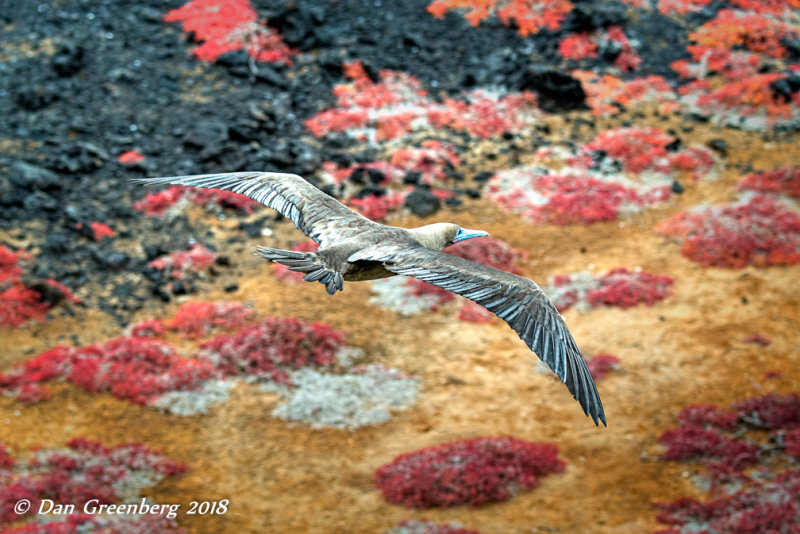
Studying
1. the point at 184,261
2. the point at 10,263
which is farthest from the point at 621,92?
the point at 10,263

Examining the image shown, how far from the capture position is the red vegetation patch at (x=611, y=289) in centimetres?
1978

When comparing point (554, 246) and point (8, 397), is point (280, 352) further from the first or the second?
point (554, 246)

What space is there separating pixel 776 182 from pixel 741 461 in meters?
11.5

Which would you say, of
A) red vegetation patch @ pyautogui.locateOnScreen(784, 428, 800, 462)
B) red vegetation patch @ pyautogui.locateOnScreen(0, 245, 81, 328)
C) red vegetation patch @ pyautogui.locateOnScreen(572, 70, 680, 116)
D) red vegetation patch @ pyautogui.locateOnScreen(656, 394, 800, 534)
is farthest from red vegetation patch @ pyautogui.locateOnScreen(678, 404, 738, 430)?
red vegetation patch @ pyautogui.locateOnScreen(572, 70, 680, 116)

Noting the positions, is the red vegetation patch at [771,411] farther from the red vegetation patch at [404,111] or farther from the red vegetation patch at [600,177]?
the red vegetation patch at [404,111]

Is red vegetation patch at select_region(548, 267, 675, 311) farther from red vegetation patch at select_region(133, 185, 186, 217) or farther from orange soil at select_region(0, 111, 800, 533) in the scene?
red vegetation patch at select_region(133, 185, 186, 217)

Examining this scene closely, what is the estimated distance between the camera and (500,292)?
27.6ft

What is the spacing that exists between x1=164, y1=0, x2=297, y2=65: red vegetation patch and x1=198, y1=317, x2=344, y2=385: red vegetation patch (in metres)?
13.5

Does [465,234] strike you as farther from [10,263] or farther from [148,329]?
[10,263]

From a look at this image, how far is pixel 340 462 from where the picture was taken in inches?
607

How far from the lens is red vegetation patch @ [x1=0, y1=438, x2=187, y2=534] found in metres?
13.4

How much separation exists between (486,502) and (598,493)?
5.96ft

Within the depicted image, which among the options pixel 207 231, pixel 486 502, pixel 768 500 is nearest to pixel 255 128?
pixel 207 231

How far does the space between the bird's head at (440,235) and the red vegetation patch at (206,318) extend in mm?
10100
